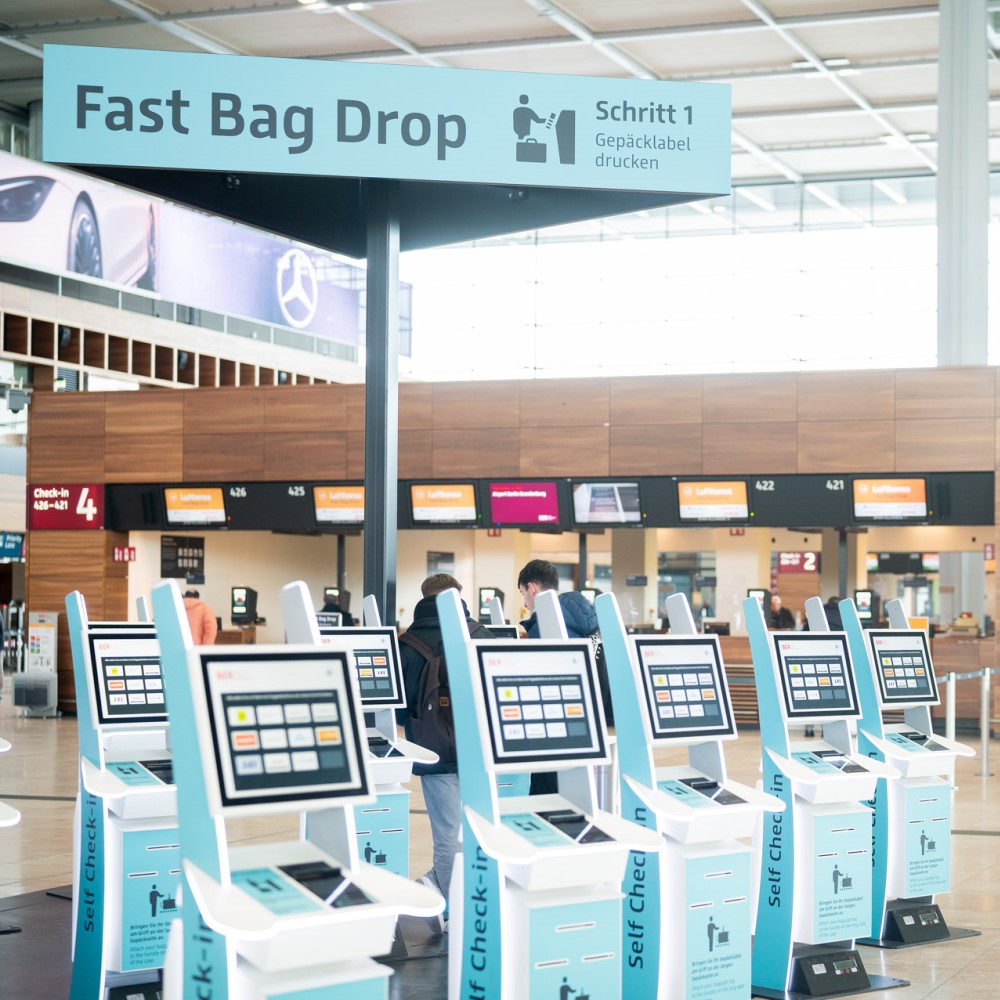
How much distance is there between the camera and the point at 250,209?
8219 millimetres

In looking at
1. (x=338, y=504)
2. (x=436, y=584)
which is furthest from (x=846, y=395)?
(x=436, y=584)

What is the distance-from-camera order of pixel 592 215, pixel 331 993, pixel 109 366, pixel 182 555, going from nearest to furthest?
pixel 331 993 → pixel 592 215 → pixel 182 555 → pixel 109 366

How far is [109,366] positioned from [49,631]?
779 cm

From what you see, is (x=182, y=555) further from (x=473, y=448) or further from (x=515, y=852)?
(x=515, y=852)

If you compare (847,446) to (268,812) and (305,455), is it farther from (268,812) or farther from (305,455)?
(268,812)

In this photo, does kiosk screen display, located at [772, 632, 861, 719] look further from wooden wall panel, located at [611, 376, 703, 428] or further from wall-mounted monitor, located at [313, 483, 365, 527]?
wall-mounted monitor, located at [313, 483, 365, 527]

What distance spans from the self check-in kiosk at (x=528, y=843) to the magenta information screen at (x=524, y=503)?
1059 centimetres

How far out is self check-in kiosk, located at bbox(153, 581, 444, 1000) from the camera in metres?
3.22

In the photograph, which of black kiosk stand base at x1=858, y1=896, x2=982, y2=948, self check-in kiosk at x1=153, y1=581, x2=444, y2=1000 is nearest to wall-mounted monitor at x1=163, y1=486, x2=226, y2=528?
black kiosk stand base at x1=858, y1=896, x2=982, y2=948

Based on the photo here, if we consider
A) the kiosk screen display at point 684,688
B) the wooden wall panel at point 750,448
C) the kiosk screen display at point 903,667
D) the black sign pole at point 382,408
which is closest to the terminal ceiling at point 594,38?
the wooden wall panel at point 750,448

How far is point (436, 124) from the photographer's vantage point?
726cm

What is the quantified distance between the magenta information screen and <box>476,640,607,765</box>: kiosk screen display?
10559mm

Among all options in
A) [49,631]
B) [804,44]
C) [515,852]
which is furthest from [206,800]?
[804,44]

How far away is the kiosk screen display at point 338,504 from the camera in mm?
15320
